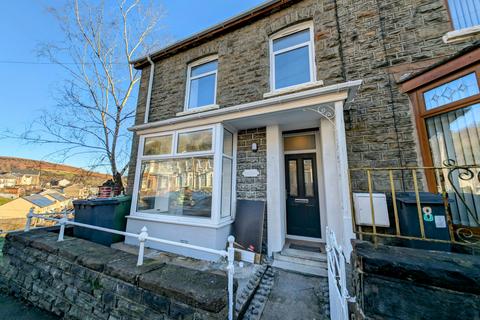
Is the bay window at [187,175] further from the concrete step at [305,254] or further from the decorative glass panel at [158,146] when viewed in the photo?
the concrete step at [305,254]

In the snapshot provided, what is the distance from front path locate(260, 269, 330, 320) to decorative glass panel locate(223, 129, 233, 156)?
9.33ft

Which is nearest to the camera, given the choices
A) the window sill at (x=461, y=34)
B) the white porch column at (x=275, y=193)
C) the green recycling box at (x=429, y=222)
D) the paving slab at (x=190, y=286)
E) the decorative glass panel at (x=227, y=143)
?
the paving slab at (x=190, y=286)

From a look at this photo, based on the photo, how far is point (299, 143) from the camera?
459 centimetres

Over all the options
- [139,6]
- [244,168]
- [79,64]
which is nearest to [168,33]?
[139,6]

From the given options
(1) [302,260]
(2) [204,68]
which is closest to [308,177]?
(1) [302,260]

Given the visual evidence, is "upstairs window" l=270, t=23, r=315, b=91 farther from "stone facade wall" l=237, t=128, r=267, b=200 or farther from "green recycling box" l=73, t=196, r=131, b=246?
"green recycling box" l=73, t=196, r=131, b=246

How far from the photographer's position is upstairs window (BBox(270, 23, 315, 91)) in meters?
4.39

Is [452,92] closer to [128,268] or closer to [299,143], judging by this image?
[299,143]

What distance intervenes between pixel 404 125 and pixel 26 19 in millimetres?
13457

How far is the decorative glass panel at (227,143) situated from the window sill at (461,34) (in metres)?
4.56

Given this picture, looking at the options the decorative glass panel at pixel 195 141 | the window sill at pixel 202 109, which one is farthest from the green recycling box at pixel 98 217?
the window sill at pixel 202 109

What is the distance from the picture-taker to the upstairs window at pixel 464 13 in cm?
307

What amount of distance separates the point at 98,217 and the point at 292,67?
20.4 ft

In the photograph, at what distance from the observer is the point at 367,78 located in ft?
12.0
